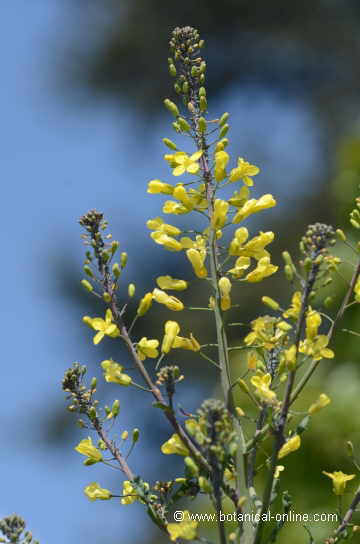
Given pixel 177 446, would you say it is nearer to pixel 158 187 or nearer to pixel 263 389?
pixel 263 389

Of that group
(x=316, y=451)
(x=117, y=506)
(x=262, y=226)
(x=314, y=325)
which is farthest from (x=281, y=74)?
(x=314, y=325)

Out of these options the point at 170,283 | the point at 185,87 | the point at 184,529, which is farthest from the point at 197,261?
the point at 184,529

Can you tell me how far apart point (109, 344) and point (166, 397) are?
923 cm

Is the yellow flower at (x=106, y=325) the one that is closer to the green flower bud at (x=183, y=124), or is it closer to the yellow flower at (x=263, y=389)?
the yellow flower at (x=263, y=389)

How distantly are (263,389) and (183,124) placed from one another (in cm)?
43

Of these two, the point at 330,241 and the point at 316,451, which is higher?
the point at 330,241

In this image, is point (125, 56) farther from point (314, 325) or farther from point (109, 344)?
point (314, 325)

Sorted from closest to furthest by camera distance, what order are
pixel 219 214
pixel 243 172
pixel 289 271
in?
1. pixel 289 271
2. pixel 219 214
3. pixel 243 172

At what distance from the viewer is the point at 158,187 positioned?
135 cm

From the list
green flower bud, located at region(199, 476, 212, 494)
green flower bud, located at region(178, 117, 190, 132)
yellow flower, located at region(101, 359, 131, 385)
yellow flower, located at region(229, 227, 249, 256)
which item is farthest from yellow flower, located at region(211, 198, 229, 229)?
green flower bud, located at region(199, 476, 212, 494)

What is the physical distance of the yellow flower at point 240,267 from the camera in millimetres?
1275

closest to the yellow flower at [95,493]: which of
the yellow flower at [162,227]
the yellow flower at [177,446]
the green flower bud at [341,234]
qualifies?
the yellow flower at [177,446]

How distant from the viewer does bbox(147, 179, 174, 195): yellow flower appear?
134cm

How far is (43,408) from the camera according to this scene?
37.7ft
